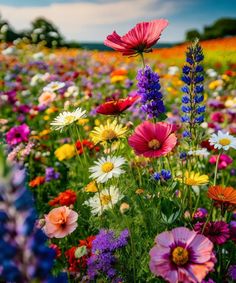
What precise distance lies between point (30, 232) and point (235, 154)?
10.5 ft

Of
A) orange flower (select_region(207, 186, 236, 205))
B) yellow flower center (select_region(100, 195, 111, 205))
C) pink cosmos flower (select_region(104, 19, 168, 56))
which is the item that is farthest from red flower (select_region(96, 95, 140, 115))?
orange flower (select_region(207, 186, 236, 205))

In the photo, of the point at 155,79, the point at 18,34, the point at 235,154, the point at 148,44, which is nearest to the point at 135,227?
the point at 155,79

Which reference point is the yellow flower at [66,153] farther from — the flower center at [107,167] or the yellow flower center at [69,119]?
the flower center at [107,167]

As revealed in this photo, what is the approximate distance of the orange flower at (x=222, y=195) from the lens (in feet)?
4.53

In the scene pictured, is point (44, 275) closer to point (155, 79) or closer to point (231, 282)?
point (231, 282)

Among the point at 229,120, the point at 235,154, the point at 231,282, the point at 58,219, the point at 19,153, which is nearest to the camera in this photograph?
the point at 231,282

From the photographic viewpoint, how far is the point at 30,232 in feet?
2.02

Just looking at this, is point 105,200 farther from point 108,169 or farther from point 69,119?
point 69,119

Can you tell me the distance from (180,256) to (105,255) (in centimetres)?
36

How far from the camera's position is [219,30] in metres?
17.6

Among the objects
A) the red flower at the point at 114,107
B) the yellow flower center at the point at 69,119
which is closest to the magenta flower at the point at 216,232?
the red flower at the point at 114,107

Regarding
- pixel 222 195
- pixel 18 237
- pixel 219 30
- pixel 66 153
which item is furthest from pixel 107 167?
pixel 219 30

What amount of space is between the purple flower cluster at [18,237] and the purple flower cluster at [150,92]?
97cm

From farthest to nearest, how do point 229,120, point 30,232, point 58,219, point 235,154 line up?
point 229,120, point 235,154, point 58,219, point 30,232
